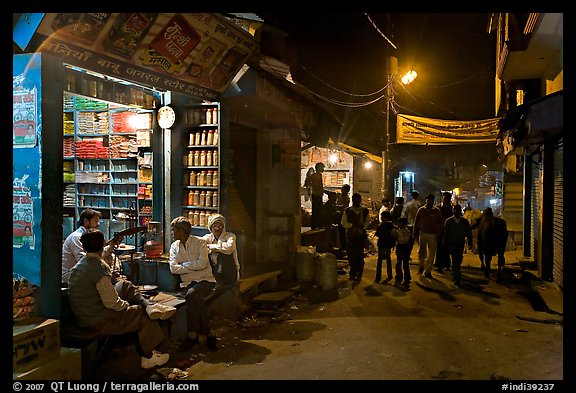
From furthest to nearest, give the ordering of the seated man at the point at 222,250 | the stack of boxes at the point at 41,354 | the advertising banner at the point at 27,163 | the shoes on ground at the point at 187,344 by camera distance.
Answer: the seated man at the point at 222,250
the shoes on ground at the point at 187,344
the advertising banner at the point at 27,163
the stack of boxes at the point at 41,354

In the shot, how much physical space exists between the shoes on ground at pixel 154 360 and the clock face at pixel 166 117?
5144mm

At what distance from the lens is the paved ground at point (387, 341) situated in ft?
20.0

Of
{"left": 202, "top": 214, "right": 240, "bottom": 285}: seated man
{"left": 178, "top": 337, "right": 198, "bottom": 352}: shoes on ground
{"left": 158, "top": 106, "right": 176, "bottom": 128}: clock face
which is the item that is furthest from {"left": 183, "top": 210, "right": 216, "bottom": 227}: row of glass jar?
{"left": 178, "top": 337, "right": 198, "bottom": 352}: shoes on ground

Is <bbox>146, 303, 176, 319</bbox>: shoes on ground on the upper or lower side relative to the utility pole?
lower

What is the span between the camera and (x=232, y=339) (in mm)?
7688

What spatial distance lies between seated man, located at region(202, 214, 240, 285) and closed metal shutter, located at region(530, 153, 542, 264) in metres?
9.20

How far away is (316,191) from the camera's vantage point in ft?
52.0

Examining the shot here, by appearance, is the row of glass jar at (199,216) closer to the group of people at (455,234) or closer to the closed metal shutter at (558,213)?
the group of people at (455,234)

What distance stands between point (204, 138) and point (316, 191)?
22.3 feet

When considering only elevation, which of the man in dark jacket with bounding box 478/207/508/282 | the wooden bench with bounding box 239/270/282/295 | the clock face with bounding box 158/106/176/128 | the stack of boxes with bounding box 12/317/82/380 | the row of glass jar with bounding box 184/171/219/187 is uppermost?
the clock face with bounding box 158/106/176/128

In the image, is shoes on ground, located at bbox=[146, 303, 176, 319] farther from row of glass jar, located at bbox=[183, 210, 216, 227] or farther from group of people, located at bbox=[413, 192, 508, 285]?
group of people, located at bbox=[413, 192, 508, 285]

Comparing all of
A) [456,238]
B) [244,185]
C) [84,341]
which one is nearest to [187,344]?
[84,341]

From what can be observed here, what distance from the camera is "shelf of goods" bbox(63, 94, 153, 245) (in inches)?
421

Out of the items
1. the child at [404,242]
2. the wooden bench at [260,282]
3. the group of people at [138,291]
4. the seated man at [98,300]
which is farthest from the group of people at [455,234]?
the seated man at [98,300]
